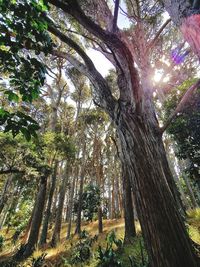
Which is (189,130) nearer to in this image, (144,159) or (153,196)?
(144,159)

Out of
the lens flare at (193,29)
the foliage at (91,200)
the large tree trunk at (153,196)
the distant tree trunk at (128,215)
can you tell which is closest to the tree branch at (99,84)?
the large tree trunk at (153,196)

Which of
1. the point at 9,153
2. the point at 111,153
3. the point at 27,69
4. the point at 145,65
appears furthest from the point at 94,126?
the point at 27,69

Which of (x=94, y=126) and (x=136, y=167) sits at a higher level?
(x=94, y=126)

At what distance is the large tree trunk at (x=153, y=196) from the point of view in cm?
158

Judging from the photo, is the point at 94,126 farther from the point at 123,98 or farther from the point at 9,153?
the point at 123,98

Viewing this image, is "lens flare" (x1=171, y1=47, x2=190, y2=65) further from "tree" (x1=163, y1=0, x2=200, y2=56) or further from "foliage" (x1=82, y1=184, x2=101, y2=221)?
"foliage" (x1=82, y1=184, x2=101, y2=221)

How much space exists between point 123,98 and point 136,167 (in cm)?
92

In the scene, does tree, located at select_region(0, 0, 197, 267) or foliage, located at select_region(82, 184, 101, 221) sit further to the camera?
foliage, located at select_region(82, 184, 101, 221)

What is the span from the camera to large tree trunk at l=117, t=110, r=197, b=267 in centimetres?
158

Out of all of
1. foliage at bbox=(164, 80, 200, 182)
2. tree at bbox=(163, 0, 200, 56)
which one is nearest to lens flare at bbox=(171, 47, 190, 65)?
foliage at bbox=(164, 80, 200, 182)

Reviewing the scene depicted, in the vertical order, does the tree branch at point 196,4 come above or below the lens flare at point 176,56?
below

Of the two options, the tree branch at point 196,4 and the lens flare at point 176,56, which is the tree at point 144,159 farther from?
the lens flare at point 176,56

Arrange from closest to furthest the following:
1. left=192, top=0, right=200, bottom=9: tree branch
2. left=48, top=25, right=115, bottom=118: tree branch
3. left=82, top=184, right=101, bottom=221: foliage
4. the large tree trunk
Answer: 1. the large tree trunk
2. left=192, top=0, right=200, bottom=9: tree branch
3. left=48, top=25, right=115, bottom=118: tree branch
4. left=82, top=184, right=101, bottom=221: foliage

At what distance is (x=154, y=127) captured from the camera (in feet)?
7.57
